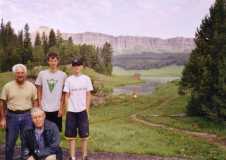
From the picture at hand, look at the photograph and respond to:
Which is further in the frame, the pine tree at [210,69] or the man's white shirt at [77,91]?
the pine tree at [210,69]

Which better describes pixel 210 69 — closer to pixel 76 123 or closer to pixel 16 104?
pixel 76 123

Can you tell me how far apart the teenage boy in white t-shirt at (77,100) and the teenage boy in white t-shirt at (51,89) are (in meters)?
0.27

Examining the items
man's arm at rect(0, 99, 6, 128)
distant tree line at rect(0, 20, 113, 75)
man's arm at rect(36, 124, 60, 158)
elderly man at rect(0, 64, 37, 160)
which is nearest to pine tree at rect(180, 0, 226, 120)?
elderly man at rect(0, 64, 37, 160)

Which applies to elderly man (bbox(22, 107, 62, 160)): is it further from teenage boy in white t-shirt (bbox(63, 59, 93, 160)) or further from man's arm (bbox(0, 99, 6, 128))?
teenage boy in white t-shirt (bbox(63, 59, 93, 160))

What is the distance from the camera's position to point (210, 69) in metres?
37.8

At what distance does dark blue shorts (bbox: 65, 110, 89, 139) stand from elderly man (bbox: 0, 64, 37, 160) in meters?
1.71

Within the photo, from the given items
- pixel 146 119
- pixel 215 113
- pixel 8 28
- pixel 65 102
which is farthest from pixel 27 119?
pixel 8 28

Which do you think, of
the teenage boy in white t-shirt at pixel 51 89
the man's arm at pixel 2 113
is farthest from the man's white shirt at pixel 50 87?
the man's arm at pixel 2 113

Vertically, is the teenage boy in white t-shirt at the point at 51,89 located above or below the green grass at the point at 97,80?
above

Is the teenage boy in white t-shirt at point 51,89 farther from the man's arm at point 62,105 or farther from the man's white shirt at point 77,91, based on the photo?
the man's white shirt at point 77,91

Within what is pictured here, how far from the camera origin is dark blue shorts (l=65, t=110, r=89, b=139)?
14961 mm

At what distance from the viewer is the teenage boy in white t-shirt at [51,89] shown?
563 inches

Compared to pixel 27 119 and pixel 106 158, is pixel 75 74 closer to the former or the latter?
pixel 27 119

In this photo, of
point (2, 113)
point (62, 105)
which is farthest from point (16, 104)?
point (62, 105)
